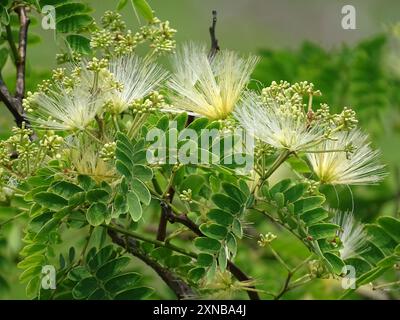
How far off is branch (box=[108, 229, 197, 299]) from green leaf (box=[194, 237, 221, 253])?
290 mm

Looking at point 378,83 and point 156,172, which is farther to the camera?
point 378,83

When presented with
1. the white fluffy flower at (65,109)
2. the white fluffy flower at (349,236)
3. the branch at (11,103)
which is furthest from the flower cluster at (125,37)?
the white fluffy flower at (349,236)

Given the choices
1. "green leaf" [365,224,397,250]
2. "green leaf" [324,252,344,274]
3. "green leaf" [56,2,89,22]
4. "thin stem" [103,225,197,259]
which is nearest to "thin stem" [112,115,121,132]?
"thin stem" [103,225,197,259]

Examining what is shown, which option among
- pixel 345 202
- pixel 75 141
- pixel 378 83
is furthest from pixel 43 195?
pixel 378 83

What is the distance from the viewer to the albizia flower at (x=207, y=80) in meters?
2.35

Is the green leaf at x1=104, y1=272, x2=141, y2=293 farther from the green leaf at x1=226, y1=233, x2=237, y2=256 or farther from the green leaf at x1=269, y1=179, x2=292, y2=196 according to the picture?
the green leaf at x1=269, y1=179, x2=292, y2=196

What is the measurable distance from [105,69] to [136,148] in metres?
0.20

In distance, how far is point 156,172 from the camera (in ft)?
7.64

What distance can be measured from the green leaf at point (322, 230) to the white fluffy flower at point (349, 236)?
0.11 m

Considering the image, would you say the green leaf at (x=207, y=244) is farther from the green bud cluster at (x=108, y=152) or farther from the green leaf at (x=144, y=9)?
the green leaf at (x=144, y=9)

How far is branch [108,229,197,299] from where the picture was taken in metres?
2.46

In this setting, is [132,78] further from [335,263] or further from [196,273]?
[335,263]
